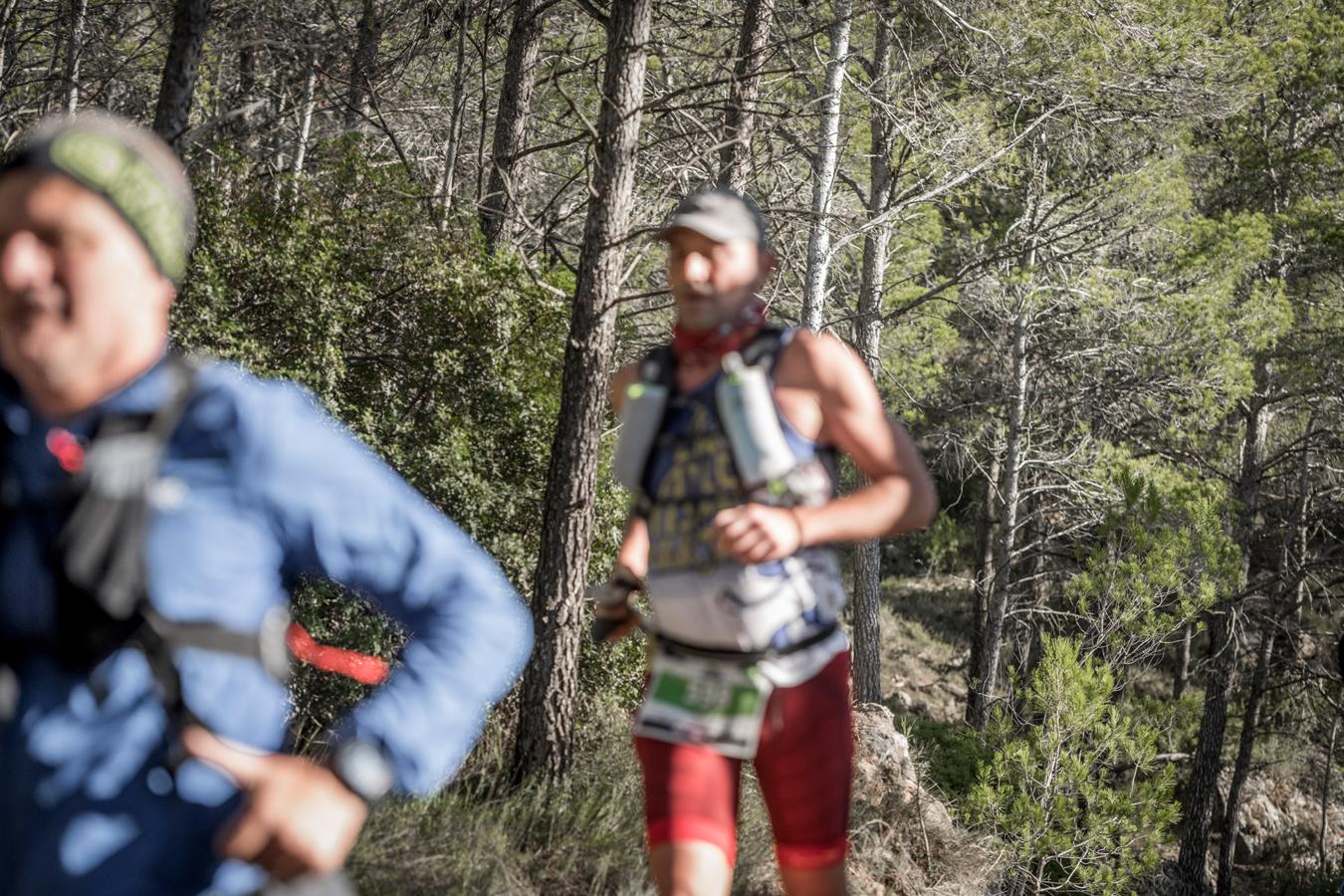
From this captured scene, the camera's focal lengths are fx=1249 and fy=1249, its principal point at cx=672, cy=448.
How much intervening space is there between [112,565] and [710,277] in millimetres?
1891

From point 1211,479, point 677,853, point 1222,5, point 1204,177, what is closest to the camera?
point 677,853

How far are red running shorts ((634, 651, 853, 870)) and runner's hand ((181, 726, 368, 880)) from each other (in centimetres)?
170

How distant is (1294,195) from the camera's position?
18812mm

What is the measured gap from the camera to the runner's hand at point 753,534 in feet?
8.31

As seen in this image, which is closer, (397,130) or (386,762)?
(386,762)

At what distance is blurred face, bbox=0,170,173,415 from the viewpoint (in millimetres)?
1169

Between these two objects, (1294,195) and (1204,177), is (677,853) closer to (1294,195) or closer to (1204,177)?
(1294,195)

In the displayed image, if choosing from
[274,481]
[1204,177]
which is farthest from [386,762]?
[1204,177]

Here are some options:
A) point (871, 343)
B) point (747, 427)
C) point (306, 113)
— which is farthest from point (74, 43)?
point (747, 427)

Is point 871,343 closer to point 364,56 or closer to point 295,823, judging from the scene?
point 364,56

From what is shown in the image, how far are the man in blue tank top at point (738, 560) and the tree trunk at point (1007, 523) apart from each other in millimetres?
16106

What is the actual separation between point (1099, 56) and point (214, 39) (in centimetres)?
878

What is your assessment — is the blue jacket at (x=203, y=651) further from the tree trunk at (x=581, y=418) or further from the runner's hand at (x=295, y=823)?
the tree trunk at (x=581, y=418)

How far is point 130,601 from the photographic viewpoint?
1182mm
